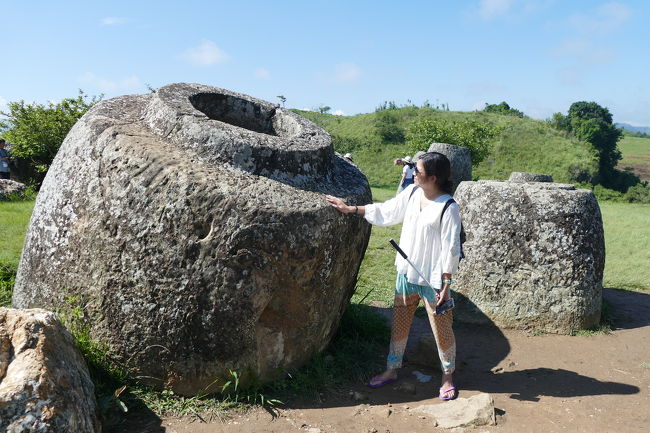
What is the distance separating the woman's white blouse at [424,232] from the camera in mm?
4348

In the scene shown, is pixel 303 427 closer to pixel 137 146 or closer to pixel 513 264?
pixel 137 146

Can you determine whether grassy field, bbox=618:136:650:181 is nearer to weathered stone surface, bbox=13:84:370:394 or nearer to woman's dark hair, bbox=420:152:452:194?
woman's dark hair, bbox=420:152:452:194

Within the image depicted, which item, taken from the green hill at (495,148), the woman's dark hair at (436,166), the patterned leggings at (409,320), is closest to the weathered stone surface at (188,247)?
the patterned leggings at (409,320)

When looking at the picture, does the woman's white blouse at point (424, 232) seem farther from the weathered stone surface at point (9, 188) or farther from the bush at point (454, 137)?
the bush at point (454, 137)

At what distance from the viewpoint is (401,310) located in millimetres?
4824

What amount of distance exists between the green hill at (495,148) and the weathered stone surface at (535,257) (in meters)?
20.5

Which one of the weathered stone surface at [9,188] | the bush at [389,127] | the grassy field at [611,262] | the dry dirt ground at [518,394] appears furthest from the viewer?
the bush at [389,127]

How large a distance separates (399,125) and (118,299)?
3228cm

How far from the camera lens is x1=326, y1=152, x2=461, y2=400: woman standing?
4.37 m

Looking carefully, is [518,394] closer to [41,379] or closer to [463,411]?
[463,411]

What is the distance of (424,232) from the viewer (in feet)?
14.7

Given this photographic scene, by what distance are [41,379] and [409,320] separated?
2910mm

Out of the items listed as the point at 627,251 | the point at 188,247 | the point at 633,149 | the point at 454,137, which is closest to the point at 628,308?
the point at 627,251

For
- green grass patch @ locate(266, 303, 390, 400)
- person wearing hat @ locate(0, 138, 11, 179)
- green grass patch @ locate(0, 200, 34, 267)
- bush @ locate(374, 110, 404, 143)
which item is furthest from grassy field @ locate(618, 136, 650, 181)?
green grass patch @ locate(0, 200, 34, 267)
